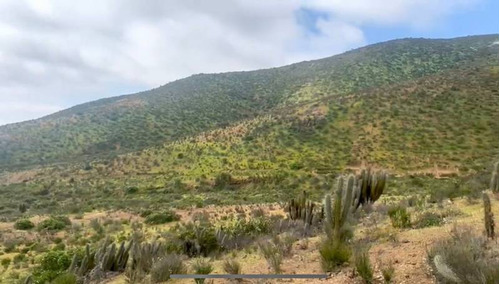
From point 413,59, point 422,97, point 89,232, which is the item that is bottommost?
point 89,232

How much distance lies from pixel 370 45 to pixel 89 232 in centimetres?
8459

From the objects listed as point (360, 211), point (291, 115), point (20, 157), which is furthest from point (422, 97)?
point (20, 157)

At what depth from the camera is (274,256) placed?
10.2 meters

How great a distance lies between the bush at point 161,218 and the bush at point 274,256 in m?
14.5

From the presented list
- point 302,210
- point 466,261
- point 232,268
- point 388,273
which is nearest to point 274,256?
point 232,268

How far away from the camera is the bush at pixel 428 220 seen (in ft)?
39.6

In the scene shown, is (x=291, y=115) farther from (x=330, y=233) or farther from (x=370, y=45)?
(x=370, y=45)

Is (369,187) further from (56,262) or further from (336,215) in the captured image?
(56,262)

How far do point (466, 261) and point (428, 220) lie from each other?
5.80 metres

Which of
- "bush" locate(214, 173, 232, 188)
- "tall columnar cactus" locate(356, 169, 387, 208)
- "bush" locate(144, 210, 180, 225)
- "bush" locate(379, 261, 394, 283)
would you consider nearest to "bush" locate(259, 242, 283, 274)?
"bush" locate(379, 261, 394, 283)

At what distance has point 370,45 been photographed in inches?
3885

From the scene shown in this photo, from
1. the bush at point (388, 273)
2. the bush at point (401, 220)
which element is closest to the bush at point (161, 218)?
the bush at point (401, 220)

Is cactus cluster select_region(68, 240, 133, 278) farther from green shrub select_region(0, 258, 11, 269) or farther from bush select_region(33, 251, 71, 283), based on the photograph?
green shrub select_region(0, 258, 11, 269)

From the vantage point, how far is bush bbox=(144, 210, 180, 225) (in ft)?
83.9
